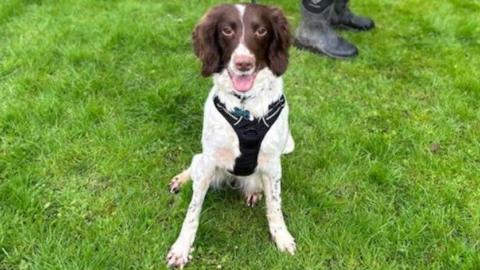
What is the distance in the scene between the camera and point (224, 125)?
256 centimetres

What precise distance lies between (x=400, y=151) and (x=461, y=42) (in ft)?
6.64

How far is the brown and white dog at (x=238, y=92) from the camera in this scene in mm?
2475

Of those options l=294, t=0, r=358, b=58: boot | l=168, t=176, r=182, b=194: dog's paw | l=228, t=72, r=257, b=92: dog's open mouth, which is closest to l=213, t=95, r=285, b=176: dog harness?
l=228, t=72, r=257, b=92: dog's open mouth

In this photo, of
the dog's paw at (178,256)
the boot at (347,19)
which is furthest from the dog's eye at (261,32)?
the boot at (347,19)

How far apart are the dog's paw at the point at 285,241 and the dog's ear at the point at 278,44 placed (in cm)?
83

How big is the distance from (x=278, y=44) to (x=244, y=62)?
0.29m

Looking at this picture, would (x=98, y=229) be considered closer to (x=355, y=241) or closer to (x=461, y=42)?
(x=355, y=241)

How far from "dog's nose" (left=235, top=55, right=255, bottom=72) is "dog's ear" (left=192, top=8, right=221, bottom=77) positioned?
20 centimetres

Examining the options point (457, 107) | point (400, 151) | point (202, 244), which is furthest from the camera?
point (457, 107)

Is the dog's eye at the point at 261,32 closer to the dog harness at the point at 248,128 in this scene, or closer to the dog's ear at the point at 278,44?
the dog's ear at the point at 278,44

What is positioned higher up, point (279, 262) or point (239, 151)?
point (239, 151)

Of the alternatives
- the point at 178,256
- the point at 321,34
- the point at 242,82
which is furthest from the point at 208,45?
the point at 321,34

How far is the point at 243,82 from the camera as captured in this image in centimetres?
250

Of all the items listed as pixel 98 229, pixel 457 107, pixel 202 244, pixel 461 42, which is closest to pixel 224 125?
pixel 202 244
